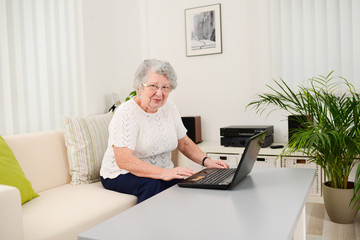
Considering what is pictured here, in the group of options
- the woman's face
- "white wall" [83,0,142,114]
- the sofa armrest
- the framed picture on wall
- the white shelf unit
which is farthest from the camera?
the framed picture on wall

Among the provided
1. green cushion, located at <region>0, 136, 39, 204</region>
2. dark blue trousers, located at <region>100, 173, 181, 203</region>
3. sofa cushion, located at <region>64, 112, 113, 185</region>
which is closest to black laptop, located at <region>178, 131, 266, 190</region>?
dark blue trousers, located at <region>100, 173, 181, 203</region>

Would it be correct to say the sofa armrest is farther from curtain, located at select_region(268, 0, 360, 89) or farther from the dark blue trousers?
curtain, located at select_region(268, 0, 360, 89)

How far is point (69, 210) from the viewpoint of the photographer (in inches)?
69.3

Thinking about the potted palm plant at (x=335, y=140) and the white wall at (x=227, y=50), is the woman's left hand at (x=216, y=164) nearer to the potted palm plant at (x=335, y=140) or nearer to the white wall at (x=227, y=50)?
the potted palm plant at (x=335, y=140)

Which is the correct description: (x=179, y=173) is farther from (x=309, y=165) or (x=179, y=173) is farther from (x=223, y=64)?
(x=223, y=64)

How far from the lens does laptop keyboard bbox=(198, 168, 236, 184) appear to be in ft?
4.53

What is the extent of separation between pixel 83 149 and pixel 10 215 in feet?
3.61

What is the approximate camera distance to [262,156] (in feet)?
9.75

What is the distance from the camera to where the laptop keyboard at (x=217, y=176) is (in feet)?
4.53

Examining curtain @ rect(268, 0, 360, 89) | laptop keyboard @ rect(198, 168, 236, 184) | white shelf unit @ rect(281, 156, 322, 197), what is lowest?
white shelf unit @ rect(281, 156, 322, 197)

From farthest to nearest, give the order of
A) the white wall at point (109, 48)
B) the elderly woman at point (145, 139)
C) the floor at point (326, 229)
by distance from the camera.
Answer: the white wall at point (109, 48) → the floor at point (326, 229) → the elderly woman at point (145, 139)

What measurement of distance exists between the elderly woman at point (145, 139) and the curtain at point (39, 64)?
100 cm

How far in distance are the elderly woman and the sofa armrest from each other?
63cm

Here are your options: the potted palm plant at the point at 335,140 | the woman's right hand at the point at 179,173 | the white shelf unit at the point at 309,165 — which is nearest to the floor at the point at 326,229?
the potted palm plant at the point at 335,140
